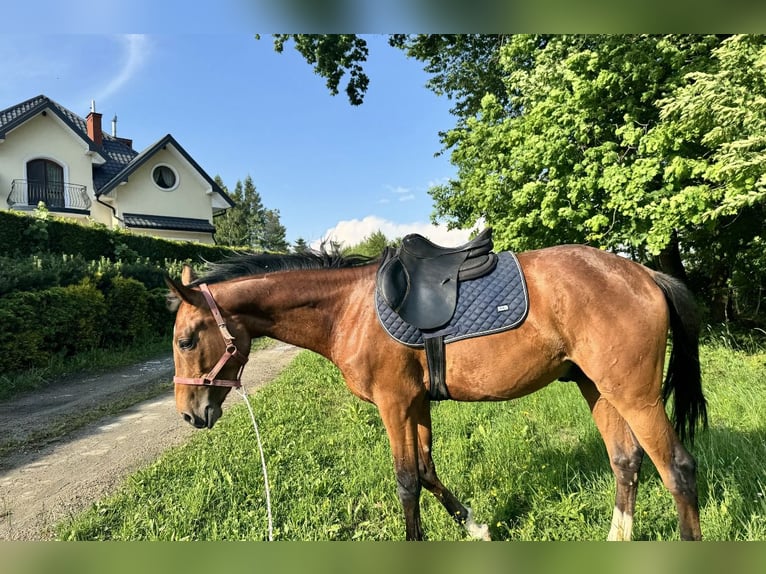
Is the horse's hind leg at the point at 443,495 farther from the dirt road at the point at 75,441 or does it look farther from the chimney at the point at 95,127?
the chimney at the point at 95,127

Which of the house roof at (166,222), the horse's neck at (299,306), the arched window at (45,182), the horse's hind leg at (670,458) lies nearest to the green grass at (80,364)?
the horse's neck at (299,306)

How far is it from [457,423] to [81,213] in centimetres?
1999

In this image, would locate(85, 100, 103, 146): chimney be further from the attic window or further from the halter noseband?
the halter noseband

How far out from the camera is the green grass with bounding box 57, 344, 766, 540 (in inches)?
99.2

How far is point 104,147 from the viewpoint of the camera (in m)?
20.8

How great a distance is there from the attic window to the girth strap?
65.3 feet

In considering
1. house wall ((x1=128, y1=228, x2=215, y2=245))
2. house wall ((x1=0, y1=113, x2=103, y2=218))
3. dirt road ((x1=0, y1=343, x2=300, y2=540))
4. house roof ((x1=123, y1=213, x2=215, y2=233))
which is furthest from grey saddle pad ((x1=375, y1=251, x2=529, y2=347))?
house wall ((x1=0, y1=113, x2=103, y2=218))

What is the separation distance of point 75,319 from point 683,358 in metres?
9.09

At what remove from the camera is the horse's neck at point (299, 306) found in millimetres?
2480

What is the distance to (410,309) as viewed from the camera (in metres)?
2.25

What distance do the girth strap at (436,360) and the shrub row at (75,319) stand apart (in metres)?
7.13

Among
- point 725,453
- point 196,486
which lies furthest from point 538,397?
point 196,486

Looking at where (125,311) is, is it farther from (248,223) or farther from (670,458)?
(248,223)

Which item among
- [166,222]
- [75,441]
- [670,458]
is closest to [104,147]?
[166,222]
